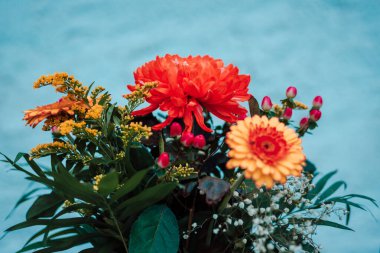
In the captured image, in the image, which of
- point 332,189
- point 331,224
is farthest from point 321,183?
point 331,224

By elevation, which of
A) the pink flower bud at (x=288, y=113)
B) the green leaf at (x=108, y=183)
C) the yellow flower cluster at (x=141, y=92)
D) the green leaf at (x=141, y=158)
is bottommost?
the green leaf at (x=108, y=183)

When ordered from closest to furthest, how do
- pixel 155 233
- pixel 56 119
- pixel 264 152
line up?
pixel 264 152 < pixel 155 233 < pixel 56 119

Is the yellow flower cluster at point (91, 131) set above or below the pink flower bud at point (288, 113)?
below

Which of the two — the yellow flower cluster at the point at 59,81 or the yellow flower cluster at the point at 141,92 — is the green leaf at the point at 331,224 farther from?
the yellow flower cluster at the point at 59,81

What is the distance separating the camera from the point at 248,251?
3.37 ft

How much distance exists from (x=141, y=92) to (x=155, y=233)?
0.23 meters

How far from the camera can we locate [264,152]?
0.85 meters

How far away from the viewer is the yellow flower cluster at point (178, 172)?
0.93 m

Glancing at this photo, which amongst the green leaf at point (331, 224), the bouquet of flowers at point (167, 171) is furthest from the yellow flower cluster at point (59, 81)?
the green leaf at point (331, 224)

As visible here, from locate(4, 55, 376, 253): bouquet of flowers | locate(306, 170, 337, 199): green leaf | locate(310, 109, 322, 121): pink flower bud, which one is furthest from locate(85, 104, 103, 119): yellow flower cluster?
locate(306, 170, 337, 199): green leaf

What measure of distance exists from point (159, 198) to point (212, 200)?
0.31 feet

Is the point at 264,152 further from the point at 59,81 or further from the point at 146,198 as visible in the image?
the point at 59,81

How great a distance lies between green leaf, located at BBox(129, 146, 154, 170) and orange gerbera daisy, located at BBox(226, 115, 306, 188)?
0.20 metres

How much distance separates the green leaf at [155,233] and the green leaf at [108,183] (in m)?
0.09
